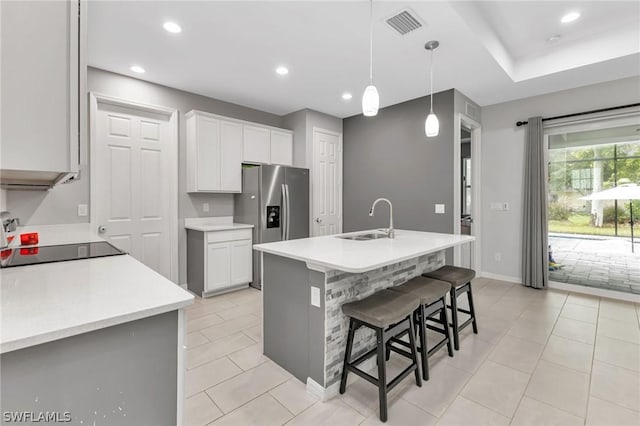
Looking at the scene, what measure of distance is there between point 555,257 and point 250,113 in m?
5.13

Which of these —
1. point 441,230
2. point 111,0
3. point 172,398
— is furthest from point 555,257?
point 111,0

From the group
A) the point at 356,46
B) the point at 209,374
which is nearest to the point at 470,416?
the point at 209,374

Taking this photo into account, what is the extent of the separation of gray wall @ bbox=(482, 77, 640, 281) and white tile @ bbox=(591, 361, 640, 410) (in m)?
2.36

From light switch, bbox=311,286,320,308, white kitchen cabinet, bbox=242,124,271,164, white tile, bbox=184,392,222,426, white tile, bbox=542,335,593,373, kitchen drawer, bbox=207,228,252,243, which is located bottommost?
white tile, bbox=184,392,222,426

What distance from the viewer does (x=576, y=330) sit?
283cm

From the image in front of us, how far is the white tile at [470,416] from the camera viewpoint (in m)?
1.64

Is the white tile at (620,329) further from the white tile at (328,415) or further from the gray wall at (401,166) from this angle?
the white tile at (328,415)

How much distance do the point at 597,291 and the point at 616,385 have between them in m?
2.48

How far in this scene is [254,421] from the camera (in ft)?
5.44

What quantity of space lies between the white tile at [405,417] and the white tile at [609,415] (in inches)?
35.7

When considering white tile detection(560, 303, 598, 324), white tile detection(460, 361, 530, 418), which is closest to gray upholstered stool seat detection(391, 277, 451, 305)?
white tile detection(460, 361, 530, 418)

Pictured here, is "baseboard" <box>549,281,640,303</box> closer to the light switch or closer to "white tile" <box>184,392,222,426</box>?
the light switch

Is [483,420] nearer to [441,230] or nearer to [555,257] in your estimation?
[441,230]

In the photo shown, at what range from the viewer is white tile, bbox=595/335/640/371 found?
225cm
